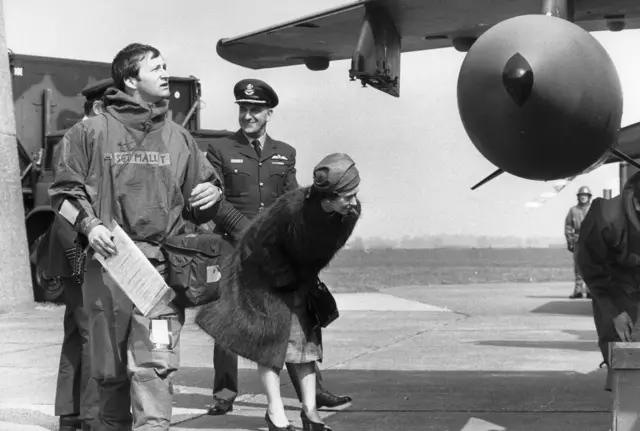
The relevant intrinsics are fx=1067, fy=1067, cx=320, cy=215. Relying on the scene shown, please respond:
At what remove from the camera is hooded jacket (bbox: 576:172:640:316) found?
6.19 m

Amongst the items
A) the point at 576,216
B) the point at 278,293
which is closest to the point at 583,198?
the point at 576,216

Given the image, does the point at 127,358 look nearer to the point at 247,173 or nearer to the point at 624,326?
the point at 247,173

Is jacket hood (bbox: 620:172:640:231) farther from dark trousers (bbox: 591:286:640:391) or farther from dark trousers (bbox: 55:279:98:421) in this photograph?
dark trousers (bbox: 55:279:98:421)

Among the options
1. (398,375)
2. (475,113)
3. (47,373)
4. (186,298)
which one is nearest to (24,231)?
(47,373)

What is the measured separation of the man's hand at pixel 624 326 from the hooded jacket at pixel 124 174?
2.89m

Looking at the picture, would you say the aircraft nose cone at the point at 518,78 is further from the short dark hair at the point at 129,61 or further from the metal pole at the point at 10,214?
the metal pole at the point at 10,214

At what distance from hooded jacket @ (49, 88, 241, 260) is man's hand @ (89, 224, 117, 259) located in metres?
0.10

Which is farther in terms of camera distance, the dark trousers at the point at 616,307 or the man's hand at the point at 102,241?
the dark trousers at the point at 616,307

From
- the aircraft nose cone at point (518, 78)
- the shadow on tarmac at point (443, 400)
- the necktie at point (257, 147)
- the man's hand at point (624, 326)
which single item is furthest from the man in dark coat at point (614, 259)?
the aircraft nose cone at point (518, 78)

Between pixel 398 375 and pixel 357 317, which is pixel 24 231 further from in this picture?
pixel 398 375

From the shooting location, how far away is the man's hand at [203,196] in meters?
4.62

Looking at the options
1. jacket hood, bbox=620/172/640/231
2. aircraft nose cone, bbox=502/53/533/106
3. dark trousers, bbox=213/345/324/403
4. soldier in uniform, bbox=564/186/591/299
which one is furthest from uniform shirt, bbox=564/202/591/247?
aircraft nose cone, bbox=502/53/533/106

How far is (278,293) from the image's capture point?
18.0 feet

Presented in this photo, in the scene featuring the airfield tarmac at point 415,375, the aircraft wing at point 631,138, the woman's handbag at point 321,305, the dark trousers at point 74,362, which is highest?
the aircraft wing at point 631,138
